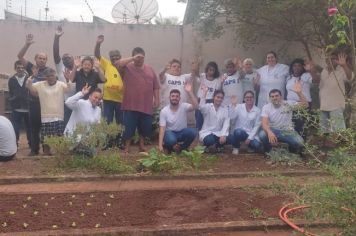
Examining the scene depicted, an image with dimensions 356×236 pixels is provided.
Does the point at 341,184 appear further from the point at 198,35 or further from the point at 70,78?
the point at 198,35

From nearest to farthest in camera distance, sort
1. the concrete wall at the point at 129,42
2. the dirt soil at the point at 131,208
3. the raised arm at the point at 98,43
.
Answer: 1. the dirt soil at the point at 131,208
2. the raised arm at the point at 98,43
3. the concrete wall at the point at 129,42

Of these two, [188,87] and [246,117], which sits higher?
[188,87]

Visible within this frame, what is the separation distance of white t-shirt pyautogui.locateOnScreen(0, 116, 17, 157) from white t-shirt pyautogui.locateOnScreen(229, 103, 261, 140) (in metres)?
3.49

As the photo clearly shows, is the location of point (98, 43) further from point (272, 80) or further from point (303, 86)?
point (303, 86)

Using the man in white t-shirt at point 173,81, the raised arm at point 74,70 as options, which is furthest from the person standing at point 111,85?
the man in white t-shirt at point 173,81

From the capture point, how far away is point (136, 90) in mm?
7578

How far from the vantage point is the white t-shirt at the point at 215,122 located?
770cm

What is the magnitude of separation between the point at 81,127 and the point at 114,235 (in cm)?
228

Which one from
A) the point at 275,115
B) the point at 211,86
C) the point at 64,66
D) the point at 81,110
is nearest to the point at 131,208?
the point at 81,110

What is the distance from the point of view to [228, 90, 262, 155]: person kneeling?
7625mm

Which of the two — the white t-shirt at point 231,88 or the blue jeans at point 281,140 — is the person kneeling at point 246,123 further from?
the white t-shirt at point 231,88

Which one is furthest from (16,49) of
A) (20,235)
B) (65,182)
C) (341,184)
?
(341,184)

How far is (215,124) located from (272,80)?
49.9 inches

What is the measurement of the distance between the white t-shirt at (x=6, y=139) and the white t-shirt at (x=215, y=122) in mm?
2945
